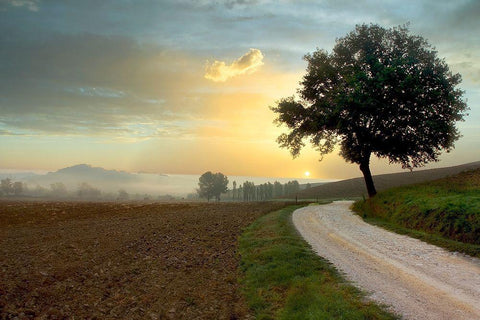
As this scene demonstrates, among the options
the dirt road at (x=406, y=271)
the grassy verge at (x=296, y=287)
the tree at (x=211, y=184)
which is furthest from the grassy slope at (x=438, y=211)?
the tree at (x=211, y=184)

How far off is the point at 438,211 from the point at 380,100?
16170 millimetres

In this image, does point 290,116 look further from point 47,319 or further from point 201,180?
point 201,180

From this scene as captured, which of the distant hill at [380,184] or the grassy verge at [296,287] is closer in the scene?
the grassy verge at [296,287]

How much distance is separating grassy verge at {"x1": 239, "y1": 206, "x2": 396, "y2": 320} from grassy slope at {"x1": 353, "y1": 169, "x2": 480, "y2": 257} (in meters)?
8.22

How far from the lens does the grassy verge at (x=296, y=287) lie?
944 centimetres

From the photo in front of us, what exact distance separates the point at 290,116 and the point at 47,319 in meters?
Result: 34.6

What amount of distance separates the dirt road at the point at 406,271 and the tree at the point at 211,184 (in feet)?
430

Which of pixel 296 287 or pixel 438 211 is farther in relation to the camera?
pixel 438 211

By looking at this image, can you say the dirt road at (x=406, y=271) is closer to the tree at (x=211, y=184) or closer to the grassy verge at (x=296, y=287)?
the grassy verge at (x=296, y=287)

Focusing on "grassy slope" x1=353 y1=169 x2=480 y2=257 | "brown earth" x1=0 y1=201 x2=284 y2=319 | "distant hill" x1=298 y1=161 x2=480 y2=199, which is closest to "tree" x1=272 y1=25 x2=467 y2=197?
"grassy slope" x1=353 y1=169 x2=480 y2=257

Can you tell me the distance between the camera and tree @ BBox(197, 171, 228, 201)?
151 metres

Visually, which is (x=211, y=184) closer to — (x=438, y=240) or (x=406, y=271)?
(x=438, y=240)

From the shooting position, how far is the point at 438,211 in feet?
68.0

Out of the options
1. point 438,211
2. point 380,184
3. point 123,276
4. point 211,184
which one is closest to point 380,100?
point 438,211
